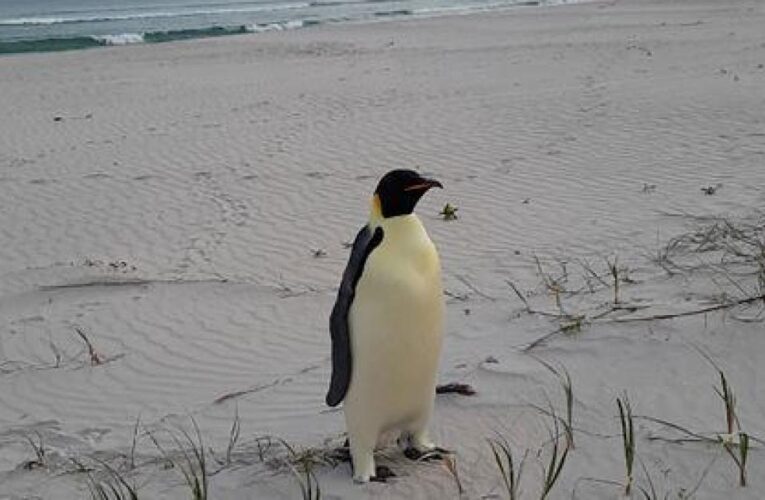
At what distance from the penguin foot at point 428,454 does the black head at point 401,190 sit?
903 mm

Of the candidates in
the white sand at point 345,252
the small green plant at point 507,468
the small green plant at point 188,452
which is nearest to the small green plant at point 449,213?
the white sand at point 345,252

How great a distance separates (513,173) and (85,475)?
5811mm

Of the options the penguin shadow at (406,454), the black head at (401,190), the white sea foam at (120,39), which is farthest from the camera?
the white sea foam at (120,39)

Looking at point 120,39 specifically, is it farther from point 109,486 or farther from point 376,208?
point 376,208

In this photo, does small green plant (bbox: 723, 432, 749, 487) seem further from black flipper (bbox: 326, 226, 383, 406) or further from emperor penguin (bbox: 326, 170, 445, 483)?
black flipper (bbox: 326, 226, 383, 406)

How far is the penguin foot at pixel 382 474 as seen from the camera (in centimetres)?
357

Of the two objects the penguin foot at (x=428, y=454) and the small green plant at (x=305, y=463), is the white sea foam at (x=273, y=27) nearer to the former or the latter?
the small green plant at (x=305, y=463)

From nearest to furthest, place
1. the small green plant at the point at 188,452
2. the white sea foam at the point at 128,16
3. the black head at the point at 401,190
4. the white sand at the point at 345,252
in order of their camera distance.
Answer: the black head at the point at 401,190
the small green plant at the point at 188,452
the white sand at the point at 345,252
the white sea foam at the point at 128,16

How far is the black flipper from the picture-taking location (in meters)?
3.45

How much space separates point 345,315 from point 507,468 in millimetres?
820

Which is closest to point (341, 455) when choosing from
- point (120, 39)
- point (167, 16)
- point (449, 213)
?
point (449, 213)

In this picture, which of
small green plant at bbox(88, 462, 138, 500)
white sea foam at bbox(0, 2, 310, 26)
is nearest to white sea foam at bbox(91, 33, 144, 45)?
white sea foam at bbox(0, 2, 310, 26)

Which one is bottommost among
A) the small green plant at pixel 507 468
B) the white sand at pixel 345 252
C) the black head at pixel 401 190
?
the white sand at pixel 345 252

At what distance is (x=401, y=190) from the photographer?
3412mm
